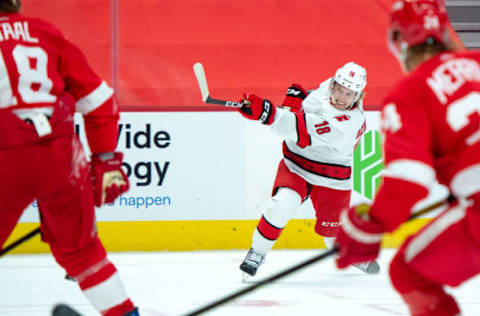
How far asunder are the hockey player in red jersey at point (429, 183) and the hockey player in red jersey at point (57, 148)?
2.36ft

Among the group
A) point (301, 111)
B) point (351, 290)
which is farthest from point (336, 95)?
point (351, 290)

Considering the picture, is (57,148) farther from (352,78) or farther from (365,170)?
(365,170)

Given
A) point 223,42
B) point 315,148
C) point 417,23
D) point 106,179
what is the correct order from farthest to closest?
point 223,42 → point 315,148 → point 106,179 → point 417,23

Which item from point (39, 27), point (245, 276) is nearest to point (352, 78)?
point (245, 276)

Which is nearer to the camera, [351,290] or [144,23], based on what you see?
[351,290]

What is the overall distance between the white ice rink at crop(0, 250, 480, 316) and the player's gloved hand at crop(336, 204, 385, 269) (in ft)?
4.18

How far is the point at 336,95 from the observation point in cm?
353

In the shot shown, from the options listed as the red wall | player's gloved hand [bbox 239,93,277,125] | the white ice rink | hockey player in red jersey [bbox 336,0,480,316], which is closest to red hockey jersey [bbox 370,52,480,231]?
hockey player in red jersey [bbox 336,0,480,316]

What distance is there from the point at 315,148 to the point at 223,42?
5.92 ft

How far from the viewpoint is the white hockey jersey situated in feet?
11.2

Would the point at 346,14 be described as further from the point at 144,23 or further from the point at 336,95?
the point at 336,95

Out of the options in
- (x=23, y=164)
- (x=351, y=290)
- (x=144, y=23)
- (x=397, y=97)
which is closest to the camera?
(x=397, y=97)

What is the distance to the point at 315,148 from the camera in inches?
142

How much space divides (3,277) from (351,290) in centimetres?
170
